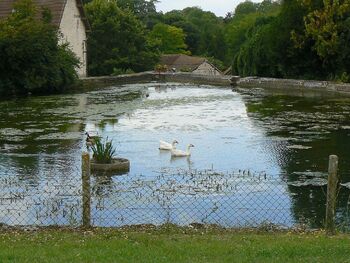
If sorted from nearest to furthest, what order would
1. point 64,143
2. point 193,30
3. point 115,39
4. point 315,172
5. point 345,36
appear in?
point 315,172 < point 64,143 < point 345,36 < point 115,39 < point 193,30

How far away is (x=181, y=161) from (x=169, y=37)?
7946cm

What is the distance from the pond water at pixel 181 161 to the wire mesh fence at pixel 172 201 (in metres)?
0.02

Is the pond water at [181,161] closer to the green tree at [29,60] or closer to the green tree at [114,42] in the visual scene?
the green tree at [29,60]

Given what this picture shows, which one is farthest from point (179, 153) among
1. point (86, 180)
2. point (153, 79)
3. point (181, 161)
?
point (153, 79)

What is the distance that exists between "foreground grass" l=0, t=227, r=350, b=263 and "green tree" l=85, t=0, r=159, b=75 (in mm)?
50036

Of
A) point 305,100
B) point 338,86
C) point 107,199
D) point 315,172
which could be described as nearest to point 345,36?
point 338,86

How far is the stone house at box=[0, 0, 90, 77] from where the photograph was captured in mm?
52594

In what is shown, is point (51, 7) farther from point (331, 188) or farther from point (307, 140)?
point (331, 188)

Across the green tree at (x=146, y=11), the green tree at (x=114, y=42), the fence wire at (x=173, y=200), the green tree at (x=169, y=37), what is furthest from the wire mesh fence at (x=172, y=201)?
the green tree at (x=146, y=11)

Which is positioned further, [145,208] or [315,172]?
[315,172]

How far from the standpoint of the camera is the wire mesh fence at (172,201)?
39.2ft

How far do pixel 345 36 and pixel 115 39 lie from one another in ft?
74.5

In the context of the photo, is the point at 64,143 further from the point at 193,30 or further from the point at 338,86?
the point at 193,30

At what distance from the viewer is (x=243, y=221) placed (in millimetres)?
11906
